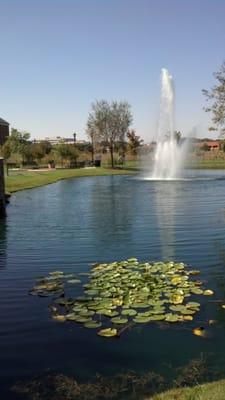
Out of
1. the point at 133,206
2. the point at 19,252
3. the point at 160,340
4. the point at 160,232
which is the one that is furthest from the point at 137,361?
the point at 133,206

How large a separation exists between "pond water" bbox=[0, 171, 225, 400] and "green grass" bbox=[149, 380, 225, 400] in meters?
0.96

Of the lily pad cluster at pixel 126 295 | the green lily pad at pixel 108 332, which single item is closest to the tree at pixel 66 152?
the lily pad cluster at pixel 126 295

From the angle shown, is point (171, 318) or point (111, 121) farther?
point (111, 121)

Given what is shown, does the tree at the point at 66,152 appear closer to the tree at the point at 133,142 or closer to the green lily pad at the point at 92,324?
the tree at the point at 133,142

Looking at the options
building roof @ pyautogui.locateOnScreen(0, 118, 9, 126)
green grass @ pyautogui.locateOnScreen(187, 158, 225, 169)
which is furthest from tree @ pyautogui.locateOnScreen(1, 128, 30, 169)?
building roof @ pyautogui.locateOnScreen(0, 118, 9, 126)

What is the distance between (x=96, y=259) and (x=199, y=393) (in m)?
8.40

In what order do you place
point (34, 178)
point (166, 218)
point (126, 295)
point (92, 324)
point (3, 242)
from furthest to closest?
point (34, 178)
point (166, 218)
point (3, 242)
point (126, 295)
point (92, 324)

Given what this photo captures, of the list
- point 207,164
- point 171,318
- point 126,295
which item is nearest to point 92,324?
point 171,318

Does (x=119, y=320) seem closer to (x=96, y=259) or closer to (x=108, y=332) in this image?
(x=108, y=332)

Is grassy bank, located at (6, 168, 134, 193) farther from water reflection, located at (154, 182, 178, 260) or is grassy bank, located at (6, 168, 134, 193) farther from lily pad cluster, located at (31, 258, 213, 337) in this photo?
lily pad cluster, located at (31, 258, 213, 337)

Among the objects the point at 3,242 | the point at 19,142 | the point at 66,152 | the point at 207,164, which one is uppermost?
the point at 19,142

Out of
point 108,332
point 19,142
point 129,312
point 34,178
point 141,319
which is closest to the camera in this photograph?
point 108,332

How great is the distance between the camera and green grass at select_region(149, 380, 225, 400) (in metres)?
5.84

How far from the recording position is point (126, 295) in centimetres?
1012
